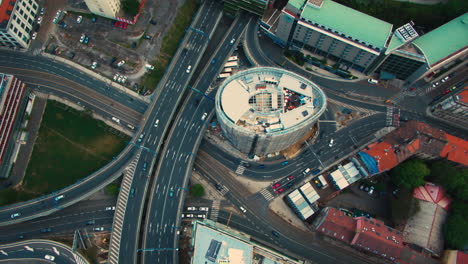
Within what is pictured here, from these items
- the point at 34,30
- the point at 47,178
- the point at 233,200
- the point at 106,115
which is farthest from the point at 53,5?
the point at 233,200

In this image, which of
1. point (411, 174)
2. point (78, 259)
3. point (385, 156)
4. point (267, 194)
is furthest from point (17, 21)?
point (411, 174)

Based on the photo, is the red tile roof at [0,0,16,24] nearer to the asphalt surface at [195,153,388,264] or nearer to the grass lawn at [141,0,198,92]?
the grass lawn at [141,0,198,92]

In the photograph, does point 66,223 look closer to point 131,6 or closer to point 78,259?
point 78,259

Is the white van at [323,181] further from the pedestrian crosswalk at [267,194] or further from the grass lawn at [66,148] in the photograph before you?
the grass lawn at [66,148]

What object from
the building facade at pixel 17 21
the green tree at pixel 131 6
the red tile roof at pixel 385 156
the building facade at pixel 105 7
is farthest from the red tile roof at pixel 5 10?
the red tile roof at pixel 385 156

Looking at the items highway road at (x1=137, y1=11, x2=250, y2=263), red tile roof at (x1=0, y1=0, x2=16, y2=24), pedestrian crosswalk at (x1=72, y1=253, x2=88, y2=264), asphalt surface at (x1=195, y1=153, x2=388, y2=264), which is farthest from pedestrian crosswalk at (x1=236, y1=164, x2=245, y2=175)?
red tile roof at (x1=0, y1=0, x2=16, y2=24)

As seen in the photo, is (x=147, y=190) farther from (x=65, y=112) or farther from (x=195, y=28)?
(x=195, y=28)
